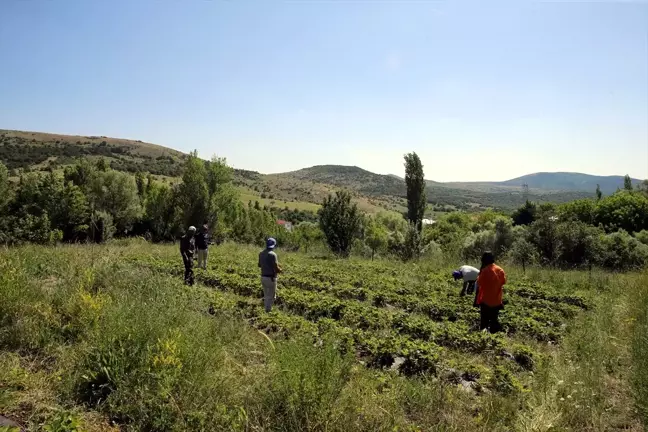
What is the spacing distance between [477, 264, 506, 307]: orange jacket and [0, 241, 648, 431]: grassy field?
0.70 m

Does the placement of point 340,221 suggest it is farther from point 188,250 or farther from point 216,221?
point 188,250

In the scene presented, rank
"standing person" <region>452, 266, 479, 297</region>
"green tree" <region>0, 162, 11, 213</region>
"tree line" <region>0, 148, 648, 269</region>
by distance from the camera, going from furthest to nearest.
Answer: "green tree" <region>0, 162, 11, 213</region>
"tree line" <region>0, 148, 648, 269</region>
"standing person" <region>452, 266, 479, 297</region>

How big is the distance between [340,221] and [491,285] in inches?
598

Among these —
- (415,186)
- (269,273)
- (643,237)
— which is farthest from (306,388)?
(643,237)

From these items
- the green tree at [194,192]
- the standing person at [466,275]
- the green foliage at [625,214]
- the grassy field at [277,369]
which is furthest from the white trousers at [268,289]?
the green foliage at [625,214]

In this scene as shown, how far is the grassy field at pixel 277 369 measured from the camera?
3.70 m

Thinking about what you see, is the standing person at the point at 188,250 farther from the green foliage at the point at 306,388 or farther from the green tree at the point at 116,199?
the green tree at the point at 116,199

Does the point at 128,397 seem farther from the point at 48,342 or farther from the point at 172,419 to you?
the point at 48,342

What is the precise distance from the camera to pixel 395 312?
1020cm

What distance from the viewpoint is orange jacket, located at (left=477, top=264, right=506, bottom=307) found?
8.02 m

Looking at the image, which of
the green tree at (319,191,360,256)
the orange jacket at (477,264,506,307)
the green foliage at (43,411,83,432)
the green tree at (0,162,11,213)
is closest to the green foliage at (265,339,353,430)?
the green foliage at (43,411,83,432)

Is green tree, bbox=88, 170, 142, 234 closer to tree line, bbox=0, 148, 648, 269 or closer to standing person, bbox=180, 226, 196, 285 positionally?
tree line, bbox=0, 148, 648, 269

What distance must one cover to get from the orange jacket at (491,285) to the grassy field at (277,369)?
704 mm

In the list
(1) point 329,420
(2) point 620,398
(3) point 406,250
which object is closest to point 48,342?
(1) point 329,420
